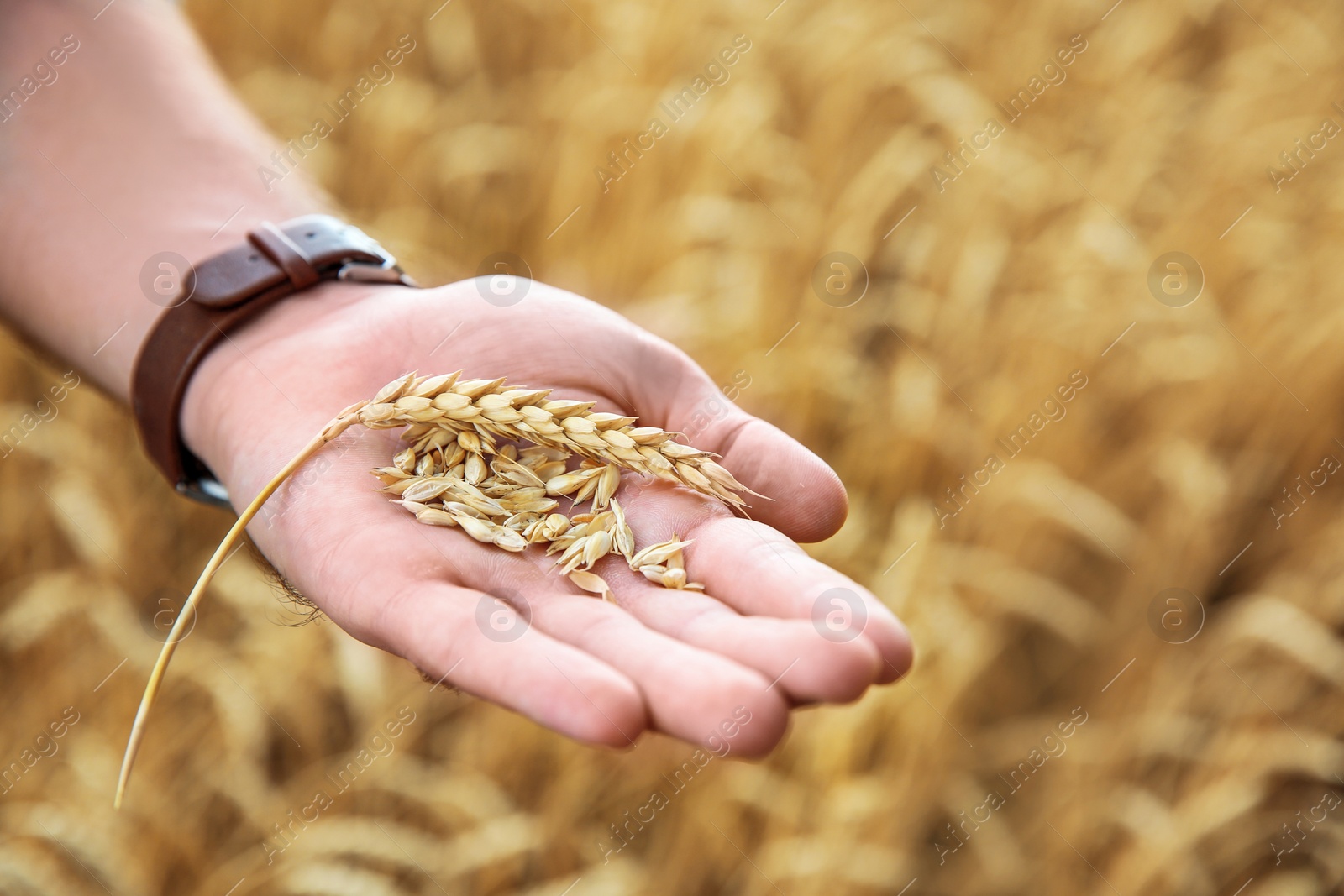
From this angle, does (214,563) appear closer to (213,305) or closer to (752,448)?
(213,305)

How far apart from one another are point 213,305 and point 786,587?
37.9 inches

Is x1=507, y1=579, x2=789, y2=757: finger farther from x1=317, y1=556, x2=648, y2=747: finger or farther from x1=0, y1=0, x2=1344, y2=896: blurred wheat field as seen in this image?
x1=0, y1=0, x2=1344, y2=896: blurred wheat field

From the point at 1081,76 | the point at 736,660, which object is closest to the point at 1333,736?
the point at 736,660

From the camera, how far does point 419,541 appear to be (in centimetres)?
110

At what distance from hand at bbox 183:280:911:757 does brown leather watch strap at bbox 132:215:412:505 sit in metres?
0.03

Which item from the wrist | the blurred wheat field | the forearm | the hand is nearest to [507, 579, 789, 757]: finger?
the hand

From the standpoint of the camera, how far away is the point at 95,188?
1.56 m

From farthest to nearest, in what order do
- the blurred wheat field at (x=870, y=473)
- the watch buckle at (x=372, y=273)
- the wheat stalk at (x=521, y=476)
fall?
the blurred wheat field at (x=870, y=473), the watch buckle at (x=372, y=273), the wheat stalk at (x=521, y=476)

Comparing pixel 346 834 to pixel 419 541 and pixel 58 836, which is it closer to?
pixel 58 836

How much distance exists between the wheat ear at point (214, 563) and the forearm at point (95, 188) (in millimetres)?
522

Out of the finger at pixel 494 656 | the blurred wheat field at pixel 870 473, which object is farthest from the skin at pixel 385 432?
the blurred wheat field at pixel 870 473

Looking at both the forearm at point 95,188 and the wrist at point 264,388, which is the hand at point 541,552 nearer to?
the wrist at point 264,388

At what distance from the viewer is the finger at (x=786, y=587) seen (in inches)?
37.1

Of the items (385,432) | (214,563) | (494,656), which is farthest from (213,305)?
(494,656)
